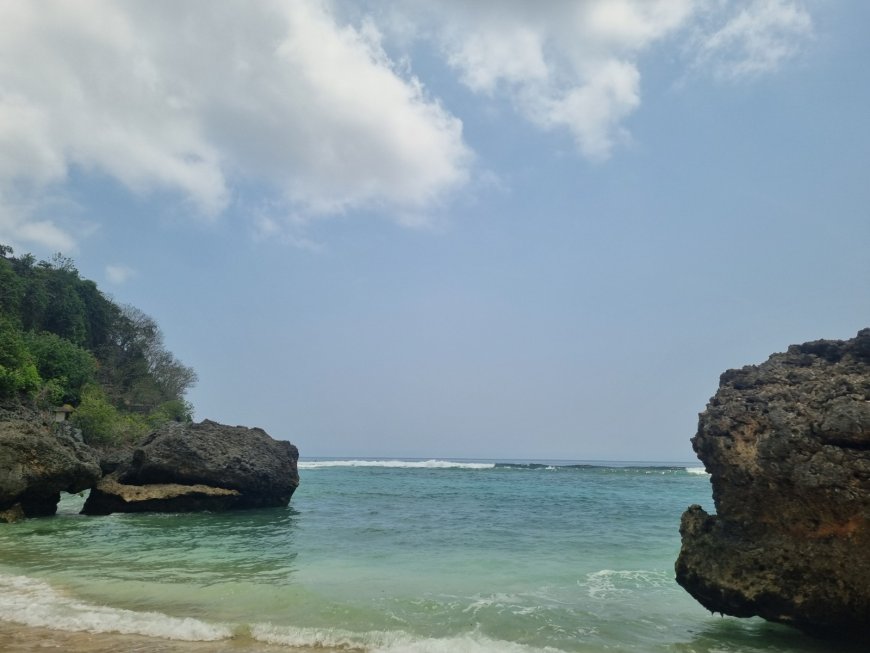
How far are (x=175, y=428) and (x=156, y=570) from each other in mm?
12585

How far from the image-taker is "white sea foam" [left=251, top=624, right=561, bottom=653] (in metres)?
6.41

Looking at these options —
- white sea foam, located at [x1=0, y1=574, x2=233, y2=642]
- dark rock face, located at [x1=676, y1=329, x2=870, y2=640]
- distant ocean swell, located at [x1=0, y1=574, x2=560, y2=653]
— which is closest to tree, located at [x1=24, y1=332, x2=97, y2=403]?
white sea foam, located at [x1=0, y1=574, x2=233, y2=642]

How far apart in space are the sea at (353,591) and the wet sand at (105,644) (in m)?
0.03

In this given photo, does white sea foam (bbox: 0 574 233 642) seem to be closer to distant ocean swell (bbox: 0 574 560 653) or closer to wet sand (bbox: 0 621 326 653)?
distant ocean swell (bbox: 0 574 560 653)

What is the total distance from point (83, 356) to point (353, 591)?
3729 cm

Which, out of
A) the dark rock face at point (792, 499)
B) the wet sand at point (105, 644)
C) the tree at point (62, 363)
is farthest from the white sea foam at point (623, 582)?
the tree at point (62, 363)

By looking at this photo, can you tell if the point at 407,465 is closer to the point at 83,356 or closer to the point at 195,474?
the point at 83,356

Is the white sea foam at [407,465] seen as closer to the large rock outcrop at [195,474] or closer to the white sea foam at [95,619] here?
the large rock outcrop at [195,474]

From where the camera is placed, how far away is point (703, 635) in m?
7.30

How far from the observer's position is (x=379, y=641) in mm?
6645

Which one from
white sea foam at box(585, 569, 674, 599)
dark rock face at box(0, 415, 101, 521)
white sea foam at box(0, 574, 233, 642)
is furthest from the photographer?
dark rock face at box(0, 415, 101, 521)

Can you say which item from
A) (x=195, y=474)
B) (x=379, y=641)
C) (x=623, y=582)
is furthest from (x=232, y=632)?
(x=195, y=474)

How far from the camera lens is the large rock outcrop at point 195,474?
20.0 meters

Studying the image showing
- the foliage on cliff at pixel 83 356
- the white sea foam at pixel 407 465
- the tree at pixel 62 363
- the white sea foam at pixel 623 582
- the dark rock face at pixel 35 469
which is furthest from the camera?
the white sea foam at pixel 407 465
